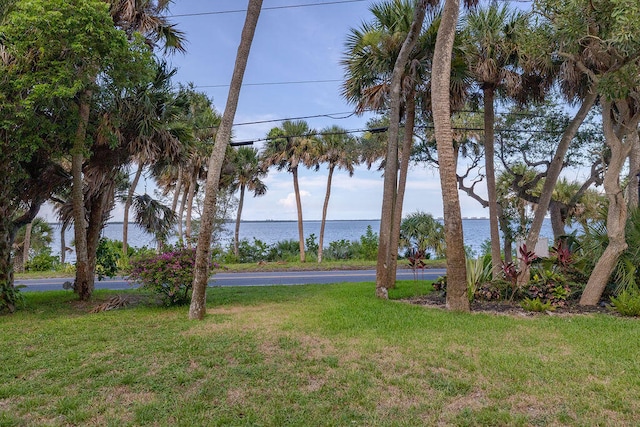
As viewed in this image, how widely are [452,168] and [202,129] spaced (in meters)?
14.9

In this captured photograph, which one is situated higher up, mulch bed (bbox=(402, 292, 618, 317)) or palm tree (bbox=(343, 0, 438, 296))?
palm tree (bbox=(343, 0, 438, 296))

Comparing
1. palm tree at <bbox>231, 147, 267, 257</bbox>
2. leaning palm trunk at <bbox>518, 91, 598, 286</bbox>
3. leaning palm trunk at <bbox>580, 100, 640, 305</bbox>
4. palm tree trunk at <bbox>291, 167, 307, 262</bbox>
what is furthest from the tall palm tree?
palm tree at <bbox>231, 147, 267, 257</bbox>

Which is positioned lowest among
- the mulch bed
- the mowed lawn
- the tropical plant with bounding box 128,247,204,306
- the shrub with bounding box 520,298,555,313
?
the mowed lawn

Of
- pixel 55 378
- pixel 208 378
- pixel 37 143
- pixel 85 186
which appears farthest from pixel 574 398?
pixel 85 186

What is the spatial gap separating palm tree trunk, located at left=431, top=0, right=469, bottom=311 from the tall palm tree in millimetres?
2425

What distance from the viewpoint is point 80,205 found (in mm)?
9453


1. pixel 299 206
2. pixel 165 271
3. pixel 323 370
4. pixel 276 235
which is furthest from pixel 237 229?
pixel 276 235

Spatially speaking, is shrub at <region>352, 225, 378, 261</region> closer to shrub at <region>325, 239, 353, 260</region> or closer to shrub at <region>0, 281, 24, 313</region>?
shrub at <region>325, 239, 353, 260</region>

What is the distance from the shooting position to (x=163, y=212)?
42.8 feet

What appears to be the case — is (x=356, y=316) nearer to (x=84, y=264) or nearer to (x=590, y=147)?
(x=84, y=264)

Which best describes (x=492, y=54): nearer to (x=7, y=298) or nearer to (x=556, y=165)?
(x=556, y=165)

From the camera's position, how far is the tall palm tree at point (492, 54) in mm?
10148

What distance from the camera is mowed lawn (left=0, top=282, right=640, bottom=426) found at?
3676 millimetres

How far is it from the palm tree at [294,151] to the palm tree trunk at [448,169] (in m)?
15.8
